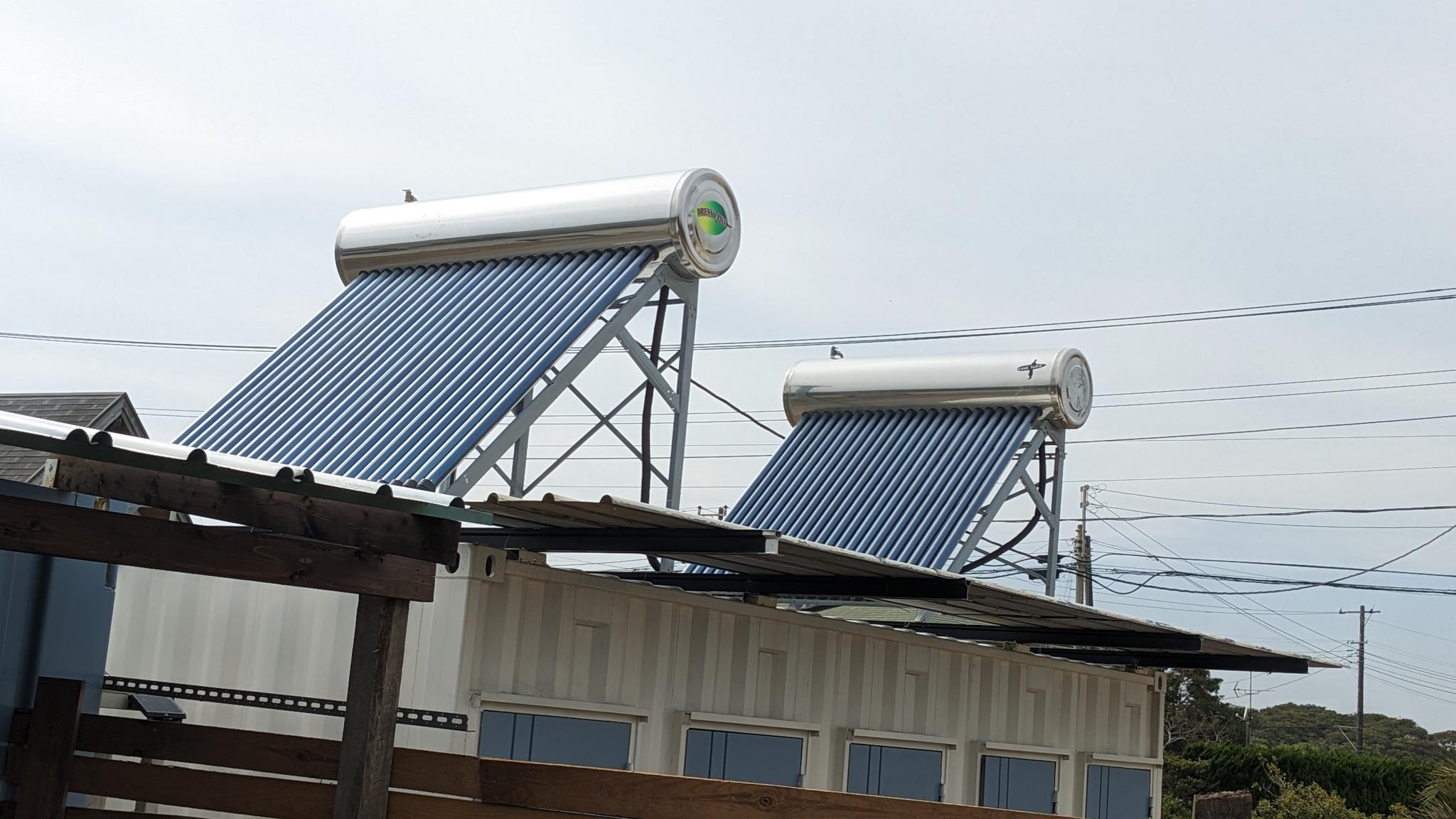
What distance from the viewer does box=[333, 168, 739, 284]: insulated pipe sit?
10727 mm

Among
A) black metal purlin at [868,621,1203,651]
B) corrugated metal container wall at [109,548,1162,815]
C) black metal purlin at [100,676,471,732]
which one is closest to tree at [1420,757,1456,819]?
black metal purlin at [868,621,1203,651]

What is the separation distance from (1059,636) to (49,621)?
7.10 m

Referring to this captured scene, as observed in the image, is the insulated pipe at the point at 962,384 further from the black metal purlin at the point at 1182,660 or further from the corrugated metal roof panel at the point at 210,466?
the corrugated metal roof panel at the point at 210,466

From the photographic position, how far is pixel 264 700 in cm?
848

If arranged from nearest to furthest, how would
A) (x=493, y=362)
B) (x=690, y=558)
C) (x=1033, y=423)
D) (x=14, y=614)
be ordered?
(x=14, y=614) → (x=690, y=558) → (x=493, y=362) → (x=1033, y=423)

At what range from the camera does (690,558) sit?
8742 mm

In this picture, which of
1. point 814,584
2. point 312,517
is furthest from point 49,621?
point 814,584

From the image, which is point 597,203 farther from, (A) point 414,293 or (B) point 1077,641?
(B) point 1077,641

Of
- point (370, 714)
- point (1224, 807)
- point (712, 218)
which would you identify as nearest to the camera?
point (1224, 807)

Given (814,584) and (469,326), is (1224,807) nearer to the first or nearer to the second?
(814,584)

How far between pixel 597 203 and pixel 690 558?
3.32 metres

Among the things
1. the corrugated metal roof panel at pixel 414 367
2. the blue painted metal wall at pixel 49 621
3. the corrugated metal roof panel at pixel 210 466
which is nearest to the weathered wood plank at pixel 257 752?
the blue painted metal wall at pixel 49 621

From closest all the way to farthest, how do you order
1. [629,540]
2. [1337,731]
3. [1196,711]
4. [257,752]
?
[257,752] → [629,540] → [1196,711] → [1337,731]

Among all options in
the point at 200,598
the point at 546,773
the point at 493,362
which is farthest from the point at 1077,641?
the point at 546,773
